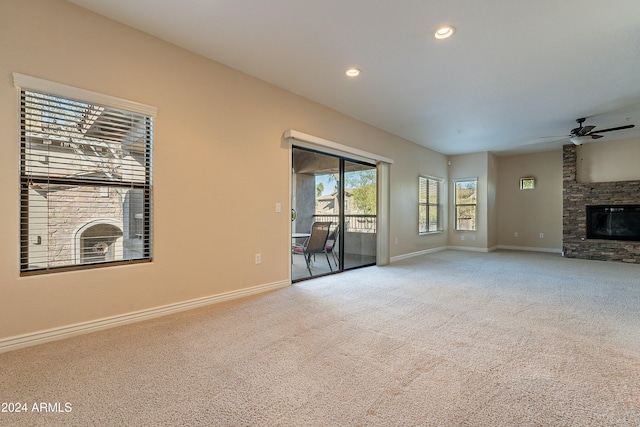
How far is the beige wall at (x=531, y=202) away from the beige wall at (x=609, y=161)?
0.62m

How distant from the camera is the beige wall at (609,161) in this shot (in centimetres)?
643

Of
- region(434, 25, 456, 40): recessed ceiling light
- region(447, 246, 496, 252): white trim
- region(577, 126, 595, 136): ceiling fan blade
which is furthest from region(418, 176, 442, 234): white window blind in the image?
region(434, 25, 456, 40): recessed ceiling light

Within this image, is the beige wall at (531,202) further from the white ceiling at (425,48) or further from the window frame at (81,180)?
the window frame at (81,180)

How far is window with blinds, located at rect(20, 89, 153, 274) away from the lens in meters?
2.27

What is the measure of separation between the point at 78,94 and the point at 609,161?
9.50 metres

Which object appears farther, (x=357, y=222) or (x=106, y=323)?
(x=357, y=222)

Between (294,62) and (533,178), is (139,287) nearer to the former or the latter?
(294,62)

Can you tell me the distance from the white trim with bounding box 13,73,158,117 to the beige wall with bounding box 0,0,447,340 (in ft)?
0.17

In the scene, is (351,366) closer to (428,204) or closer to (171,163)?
(171,163)

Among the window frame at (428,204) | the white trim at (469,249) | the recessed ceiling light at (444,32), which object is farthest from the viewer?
the white trim at (469,249)

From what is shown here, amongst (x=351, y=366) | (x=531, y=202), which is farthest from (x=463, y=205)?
(x=351, y=366)

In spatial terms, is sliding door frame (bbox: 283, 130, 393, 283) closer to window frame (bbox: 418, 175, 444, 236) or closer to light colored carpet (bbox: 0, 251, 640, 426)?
window frame (bbox: 418, 175, 444, 236)

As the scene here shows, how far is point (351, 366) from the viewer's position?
1939 millimetres

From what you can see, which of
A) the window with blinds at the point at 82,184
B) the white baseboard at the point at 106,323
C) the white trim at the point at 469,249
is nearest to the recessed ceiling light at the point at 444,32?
the window with blinds at the point at 82,184
